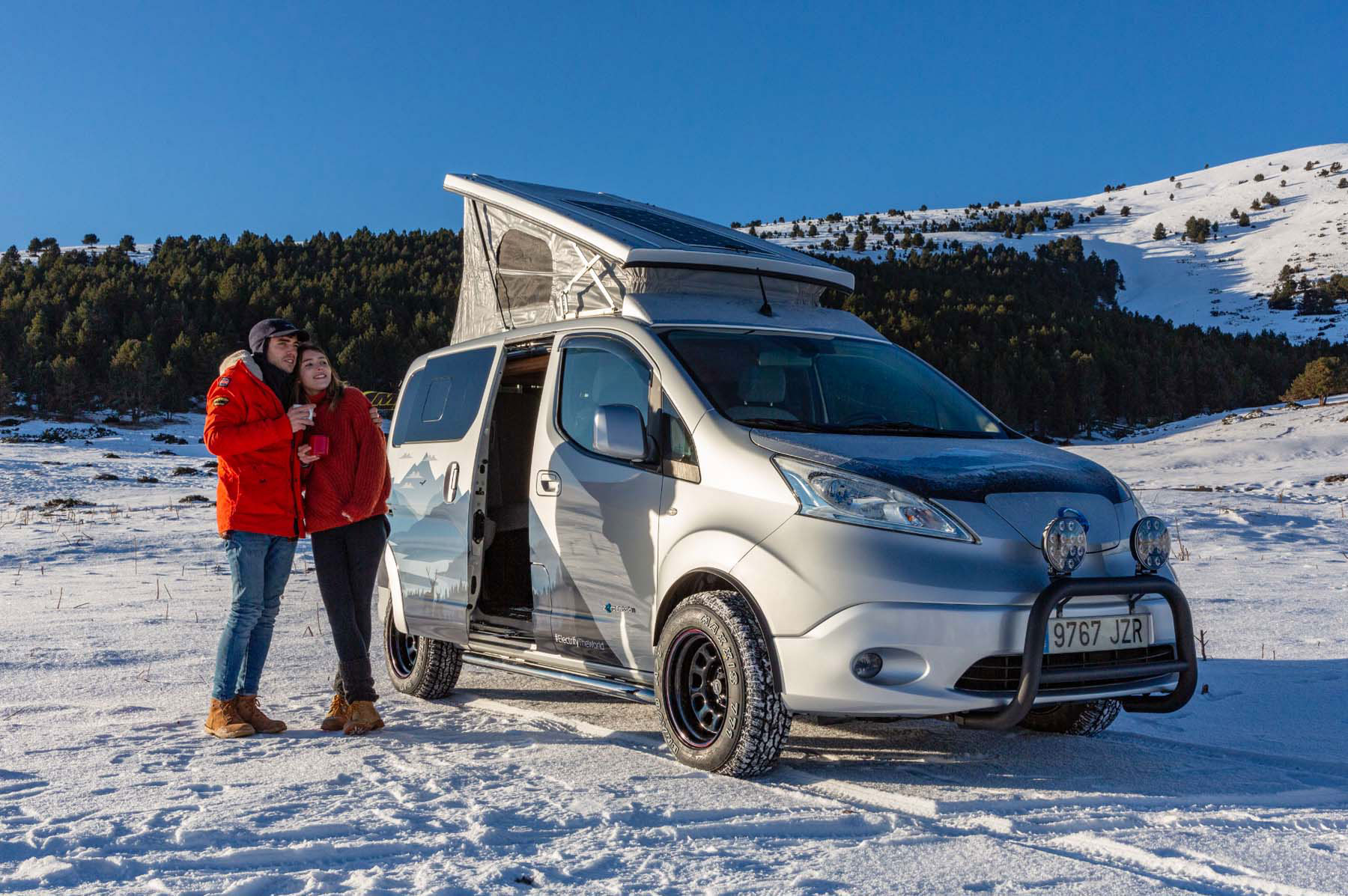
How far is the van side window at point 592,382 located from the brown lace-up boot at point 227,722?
200 centimetres

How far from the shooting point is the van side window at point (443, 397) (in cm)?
630

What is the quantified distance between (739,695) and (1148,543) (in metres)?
1.73

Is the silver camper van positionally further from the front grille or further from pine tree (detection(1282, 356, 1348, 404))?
pine tree (detection(1282, 356, 1348, 404))

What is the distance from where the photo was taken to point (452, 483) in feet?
20.1

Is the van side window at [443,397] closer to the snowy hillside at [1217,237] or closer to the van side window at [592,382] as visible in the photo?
the van side window at [592,382]

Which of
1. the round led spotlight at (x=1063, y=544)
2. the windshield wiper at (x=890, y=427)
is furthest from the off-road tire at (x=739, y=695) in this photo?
the round led spotlight at (x=1063, y=544)

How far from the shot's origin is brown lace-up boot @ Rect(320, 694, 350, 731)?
17.6ft

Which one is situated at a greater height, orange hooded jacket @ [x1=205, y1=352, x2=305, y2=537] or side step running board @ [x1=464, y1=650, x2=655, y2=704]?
orange hooded jacket @ [x1=205, y1=352, x2=305, y2=537]

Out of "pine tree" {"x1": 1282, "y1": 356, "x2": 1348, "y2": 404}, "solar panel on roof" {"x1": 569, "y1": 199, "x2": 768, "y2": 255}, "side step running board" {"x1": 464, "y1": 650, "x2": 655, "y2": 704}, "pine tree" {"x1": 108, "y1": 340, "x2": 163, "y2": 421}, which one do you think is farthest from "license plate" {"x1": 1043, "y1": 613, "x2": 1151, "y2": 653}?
"pine tree" {"x1": 108, "y1": 340, "x2": 163, "y2": 421}

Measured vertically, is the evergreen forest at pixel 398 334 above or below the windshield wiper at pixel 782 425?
above

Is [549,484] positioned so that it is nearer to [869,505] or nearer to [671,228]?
[869,505]

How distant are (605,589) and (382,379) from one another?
48958mm

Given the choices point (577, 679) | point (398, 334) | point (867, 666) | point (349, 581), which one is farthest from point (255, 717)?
point (398, 334)

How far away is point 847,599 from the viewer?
4.08 m
